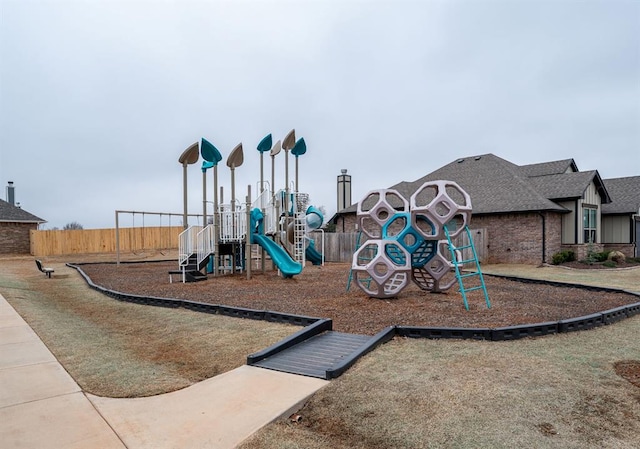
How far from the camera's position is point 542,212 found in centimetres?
1997

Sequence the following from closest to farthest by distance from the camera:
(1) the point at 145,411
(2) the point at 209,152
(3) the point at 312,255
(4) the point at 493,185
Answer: (1) the point at 145,411, (2) the point at 209,152, (3) the point at 312,255, (4) the point at 493,185

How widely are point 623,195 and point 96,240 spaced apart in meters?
33.9

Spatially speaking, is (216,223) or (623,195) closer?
(216,223)

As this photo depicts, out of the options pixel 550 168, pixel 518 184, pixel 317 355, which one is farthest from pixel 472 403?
pixel 550 168

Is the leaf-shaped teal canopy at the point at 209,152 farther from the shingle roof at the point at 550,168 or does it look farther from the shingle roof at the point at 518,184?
the shingle roof at the point at 550,168

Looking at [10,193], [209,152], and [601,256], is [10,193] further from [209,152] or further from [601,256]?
[601,256]

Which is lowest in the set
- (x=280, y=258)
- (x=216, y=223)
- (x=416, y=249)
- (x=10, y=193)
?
(x=280, y=258)

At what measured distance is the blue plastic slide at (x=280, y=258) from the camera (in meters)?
13.3

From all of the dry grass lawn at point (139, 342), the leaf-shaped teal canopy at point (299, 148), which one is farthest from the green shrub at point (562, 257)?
the dry grass lawn at point (139, 342)

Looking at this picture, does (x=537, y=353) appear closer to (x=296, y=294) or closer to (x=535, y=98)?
(x=296, y=294)

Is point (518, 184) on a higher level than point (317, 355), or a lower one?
higher

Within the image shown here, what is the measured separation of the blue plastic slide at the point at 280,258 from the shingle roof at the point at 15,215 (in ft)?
90.3

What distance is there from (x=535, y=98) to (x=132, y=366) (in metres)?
18.5

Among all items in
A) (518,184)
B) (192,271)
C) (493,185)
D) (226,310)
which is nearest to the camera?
(226,310)
